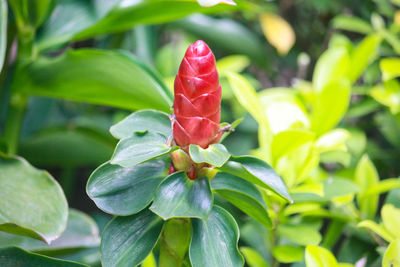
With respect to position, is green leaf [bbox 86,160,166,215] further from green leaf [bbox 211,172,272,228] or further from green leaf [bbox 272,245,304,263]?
green leaf [bbox 272,245,304,263]

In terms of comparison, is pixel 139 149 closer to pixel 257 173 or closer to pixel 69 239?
pixel 257 173

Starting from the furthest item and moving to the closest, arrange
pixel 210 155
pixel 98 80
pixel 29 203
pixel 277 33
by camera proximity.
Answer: pixel 277 33, pixel 98 80, pixel 29 203, pixel 210 155

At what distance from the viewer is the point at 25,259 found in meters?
0.44

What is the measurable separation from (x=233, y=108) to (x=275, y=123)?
423 mm

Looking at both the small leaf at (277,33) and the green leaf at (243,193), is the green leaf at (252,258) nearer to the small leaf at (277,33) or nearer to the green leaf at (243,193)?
the green leaf at (243,193)

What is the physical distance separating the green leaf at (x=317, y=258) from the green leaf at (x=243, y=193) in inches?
2.3

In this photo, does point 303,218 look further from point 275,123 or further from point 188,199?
point 188,199

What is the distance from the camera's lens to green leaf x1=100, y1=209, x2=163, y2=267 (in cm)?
37

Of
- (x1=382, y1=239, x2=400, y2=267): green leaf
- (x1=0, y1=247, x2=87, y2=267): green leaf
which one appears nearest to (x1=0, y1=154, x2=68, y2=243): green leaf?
(x1=0, y1=247, x2=87, y2=267): green leaf

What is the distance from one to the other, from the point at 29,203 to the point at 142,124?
0.65 ft

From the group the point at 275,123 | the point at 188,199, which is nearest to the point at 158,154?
the point at 188,199

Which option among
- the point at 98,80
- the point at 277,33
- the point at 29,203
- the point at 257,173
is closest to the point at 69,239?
the point at 29,203

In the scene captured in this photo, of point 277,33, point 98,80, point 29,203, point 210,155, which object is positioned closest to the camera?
point 210,155

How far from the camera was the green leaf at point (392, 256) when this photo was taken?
41cm
